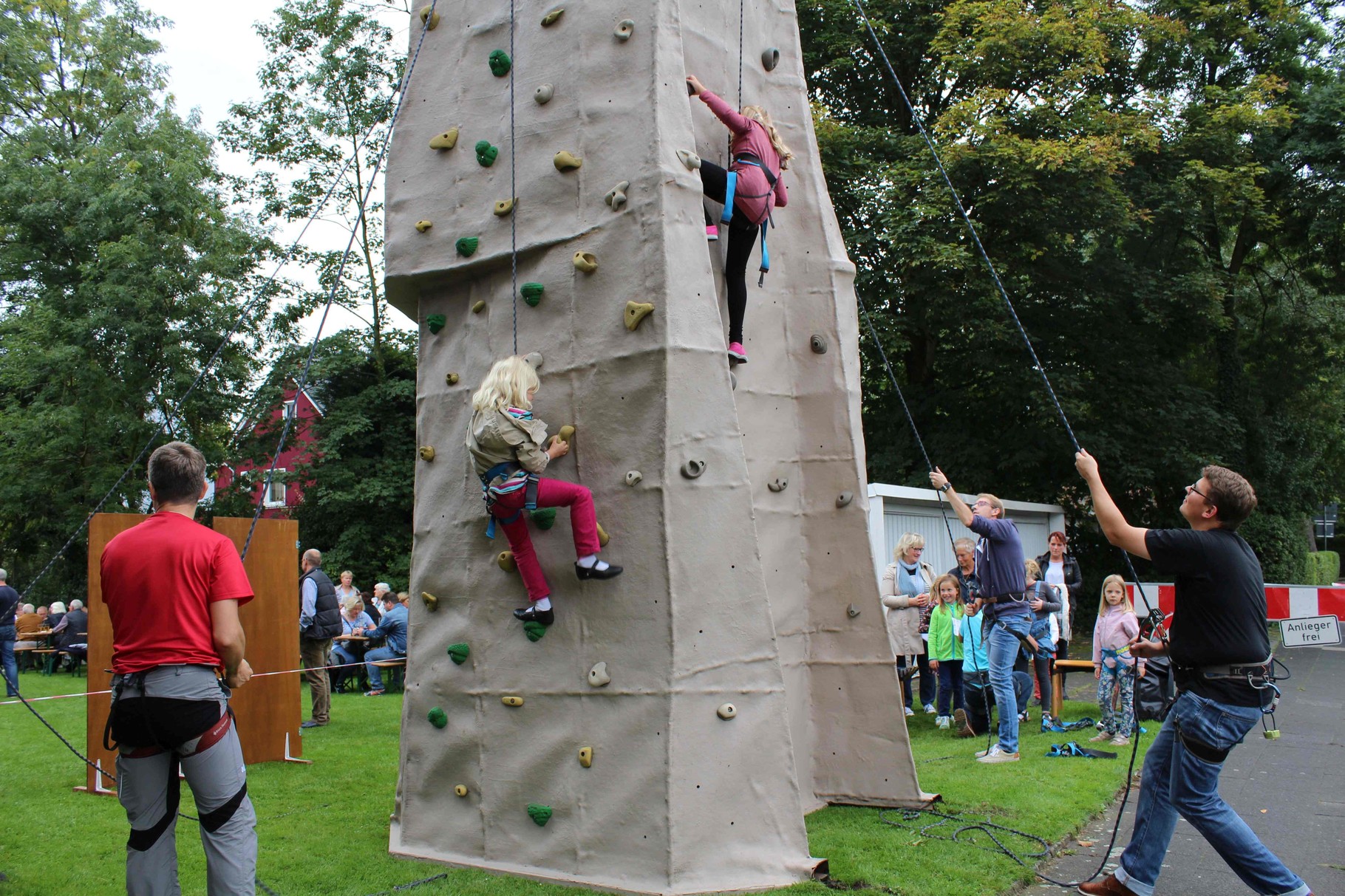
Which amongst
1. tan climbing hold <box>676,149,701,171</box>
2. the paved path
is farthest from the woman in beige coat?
tan climbing hold <box>676,149,701,171</box>

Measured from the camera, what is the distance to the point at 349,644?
1652cm

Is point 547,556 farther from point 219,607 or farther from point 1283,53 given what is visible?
point 1283,53

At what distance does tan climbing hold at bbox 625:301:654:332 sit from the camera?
557cm

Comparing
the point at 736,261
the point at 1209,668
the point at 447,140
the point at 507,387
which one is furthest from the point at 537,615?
the point at 1209,668

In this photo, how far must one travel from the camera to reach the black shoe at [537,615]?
18.3 feet

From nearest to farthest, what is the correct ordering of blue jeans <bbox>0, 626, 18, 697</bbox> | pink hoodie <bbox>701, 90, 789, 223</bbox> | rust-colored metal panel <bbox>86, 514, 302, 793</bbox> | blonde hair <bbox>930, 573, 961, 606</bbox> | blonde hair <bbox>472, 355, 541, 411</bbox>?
blonde hair <bbox>472, 355, 541, 411</bbox> → pink hoodie <bbox>701, 90, 789, 223</bbox> → rust-colored metal panel <bbox>86, 514, 302, 793</bbox> → blonde hair <bbox>930, 573, 961, 606</bbox> → blue jeans <bbox>0, 626, 18, 697</bbox>

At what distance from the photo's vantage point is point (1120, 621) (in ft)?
33.2

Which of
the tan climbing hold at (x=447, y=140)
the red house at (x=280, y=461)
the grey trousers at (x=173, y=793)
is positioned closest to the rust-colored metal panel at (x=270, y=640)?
the tan climbing hold at (x=447, y=140)

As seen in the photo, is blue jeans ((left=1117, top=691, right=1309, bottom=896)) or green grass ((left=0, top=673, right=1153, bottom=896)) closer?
blue jeans ((left=1117, top=691, right=1309, bottom=896))

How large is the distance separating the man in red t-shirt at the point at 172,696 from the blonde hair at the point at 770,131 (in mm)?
4280

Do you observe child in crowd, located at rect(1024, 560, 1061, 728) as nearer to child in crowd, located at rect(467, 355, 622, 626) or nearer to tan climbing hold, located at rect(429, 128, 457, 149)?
child in crowd, located at rect(467, 355, 622, 626)

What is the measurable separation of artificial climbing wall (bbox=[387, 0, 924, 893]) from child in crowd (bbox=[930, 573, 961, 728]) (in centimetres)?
394

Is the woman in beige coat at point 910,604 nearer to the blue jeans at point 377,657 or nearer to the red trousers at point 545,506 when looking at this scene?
the red trousers at point 545,506

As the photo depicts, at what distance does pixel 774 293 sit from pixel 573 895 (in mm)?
4117
